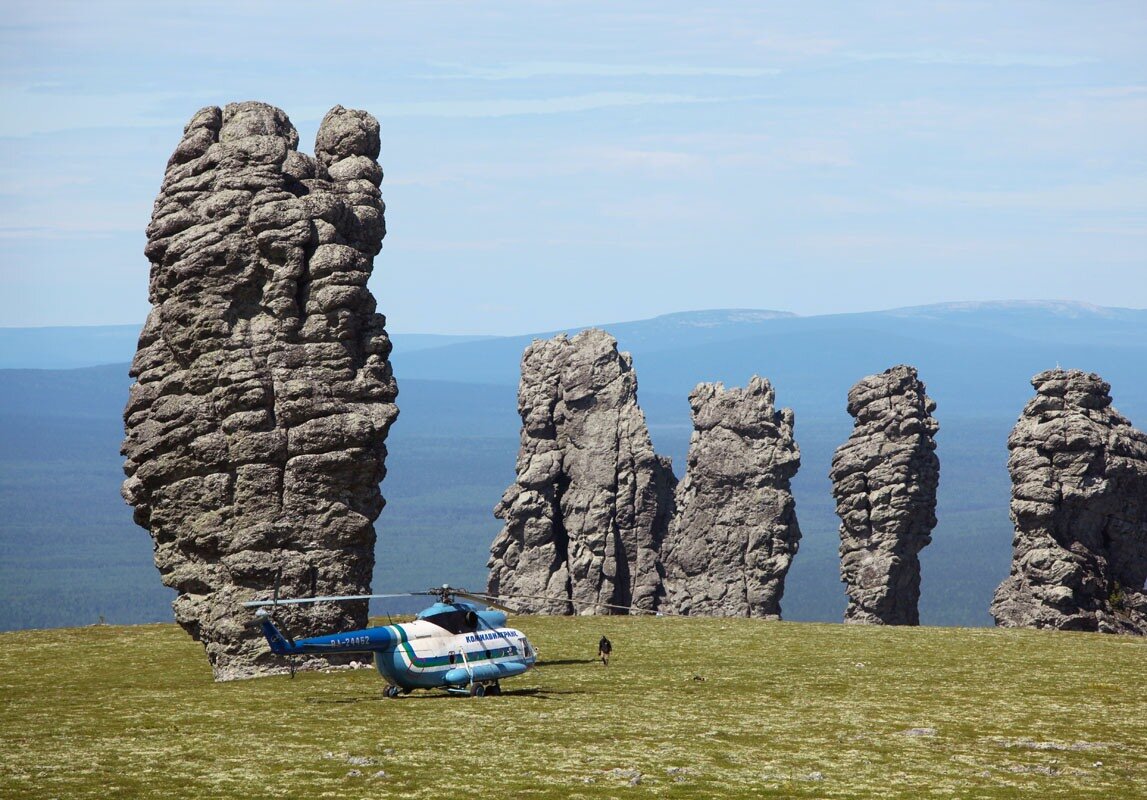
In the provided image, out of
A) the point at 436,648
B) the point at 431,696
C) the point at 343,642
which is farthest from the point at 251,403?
the point at 431,696

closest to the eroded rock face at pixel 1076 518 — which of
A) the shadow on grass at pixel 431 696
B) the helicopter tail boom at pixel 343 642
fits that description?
the shadow on grass at pixel 431 696

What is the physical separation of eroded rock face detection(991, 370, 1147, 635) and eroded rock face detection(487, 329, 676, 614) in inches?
1009

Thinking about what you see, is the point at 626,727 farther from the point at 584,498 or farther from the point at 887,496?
the point at 584,498

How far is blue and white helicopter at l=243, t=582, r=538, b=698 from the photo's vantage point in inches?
1764

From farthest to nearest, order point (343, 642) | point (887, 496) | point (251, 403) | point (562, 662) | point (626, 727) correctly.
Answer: point (887, 496)
point (562, 662)
point (251, 403)
point (343, 642)
point (626, 727)

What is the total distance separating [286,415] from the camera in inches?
2117

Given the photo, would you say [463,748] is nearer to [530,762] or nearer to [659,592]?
[530,762]

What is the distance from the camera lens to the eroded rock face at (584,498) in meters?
96.6

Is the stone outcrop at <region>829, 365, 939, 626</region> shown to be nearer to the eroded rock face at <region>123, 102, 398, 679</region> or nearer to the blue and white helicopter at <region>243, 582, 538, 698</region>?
the eroded rock face at <region>123, 102, 398, 679</region>

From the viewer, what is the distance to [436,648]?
45625 millimetres

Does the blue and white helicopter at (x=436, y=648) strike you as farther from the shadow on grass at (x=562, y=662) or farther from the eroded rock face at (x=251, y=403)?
the eroded rock face at (x=251, y=403)

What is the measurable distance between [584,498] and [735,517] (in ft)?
31.9

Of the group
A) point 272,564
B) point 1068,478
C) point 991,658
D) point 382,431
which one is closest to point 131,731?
point 272,564

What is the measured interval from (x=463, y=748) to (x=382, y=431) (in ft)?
65.7
